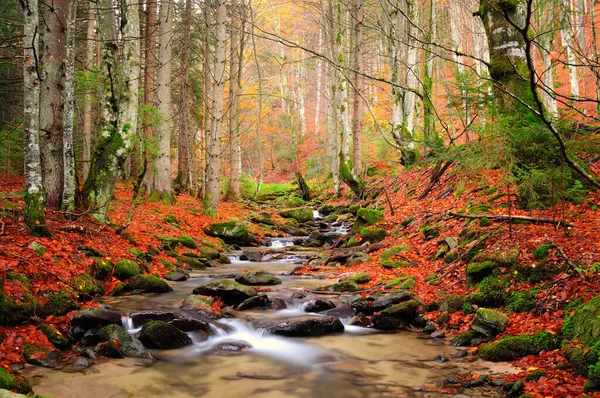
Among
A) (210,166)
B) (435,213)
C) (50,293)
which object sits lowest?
(50,293)

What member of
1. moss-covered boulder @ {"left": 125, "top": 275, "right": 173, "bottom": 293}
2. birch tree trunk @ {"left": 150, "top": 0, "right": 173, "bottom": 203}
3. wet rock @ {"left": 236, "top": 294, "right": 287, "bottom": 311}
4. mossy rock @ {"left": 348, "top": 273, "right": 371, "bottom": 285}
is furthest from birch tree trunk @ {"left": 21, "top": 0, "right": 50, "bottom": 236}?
birch tree trunk @ {"left": 150, "top": 0, "right": 173, "bottom": 203}

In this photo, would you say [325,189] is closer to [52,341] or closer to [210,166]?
[210,166]

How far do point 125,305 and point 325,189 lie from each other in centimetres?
2182

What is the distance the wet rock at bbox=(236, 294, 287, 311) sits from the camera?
23.9 feet

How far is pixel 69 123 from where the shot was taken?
8.09m

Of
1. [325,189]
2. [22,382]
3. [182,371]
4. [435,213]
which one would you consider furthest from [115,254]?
[325,189]

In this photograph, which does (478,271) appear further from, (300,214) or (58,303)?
(300,214)

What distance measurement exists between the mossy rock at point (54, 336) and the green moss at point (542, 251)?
20.1ft

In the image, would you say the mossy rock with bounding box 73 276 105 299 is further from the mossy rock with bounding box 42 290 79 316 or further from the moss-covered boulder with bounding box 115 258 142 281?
the moss-covered boulder with bounding box 115 258 142 281

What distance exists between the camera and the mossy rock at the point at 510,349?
14.8 feet

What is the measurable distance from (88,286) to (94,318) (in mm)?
1291

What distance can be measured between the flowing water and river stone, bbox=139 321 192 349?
129 mm

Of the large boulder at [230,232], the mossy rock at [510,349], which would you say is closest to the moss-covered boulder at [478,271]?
the mossy rock at [510,349]

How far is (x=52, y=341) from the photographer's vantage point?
194 inches
